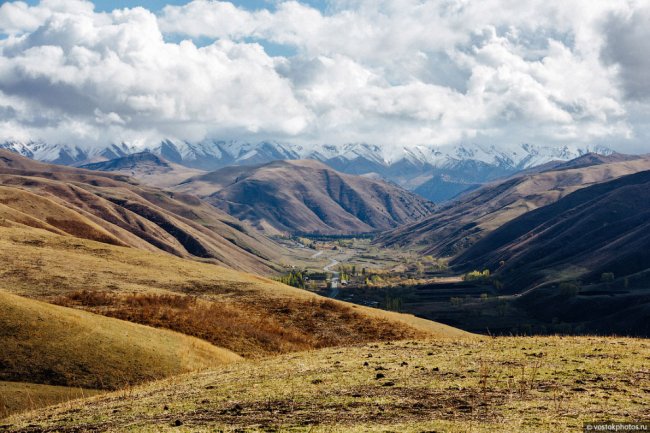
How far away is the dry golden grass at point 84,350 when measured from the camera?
4319 cm

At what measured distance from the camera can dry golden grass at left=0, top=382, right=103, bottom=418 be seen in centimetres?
3862

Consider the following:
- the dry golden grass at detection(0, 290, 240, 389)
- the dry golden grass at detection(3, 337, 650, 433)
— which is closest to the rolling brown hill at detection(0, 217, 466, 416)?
the dry golden grass at detection(0, 290, 240, 389)

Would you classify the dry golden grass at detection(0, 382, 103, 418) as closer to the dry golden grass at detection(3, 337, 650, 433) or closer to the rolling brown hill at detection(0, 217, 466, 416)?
the rolling brown hill at detection(0, 217, 466, 416)

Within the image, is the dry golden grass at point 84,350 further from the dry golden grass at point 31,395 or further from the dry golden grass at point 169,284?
the dry golden grass at point 169,284

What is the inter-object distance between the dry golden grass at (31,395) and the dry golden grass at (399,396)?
8207 mm

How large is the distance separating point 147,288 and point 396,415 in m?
58.2

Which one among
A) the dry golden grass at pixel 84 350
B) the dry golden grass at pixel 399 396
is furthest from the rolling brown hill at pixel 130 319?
the dry golden grass at pixel 399 396

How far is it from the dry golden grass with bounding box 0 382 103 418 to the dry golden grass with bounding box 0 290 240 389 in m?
0.83

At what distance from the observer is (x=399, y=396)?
87.6 feet

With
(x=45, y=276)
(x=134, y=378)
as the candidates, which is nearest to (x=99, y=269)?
(x=45, y=276)

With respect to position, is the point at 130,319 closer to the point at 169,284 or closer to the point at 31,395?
the point at 169,284

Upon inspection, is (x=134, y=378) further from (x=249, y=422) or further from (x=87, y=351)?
(x=249, y=422)

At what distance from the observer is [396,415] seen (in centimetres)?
2356

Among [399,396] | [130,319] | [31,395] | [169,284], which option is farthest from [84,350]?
[169,284]
